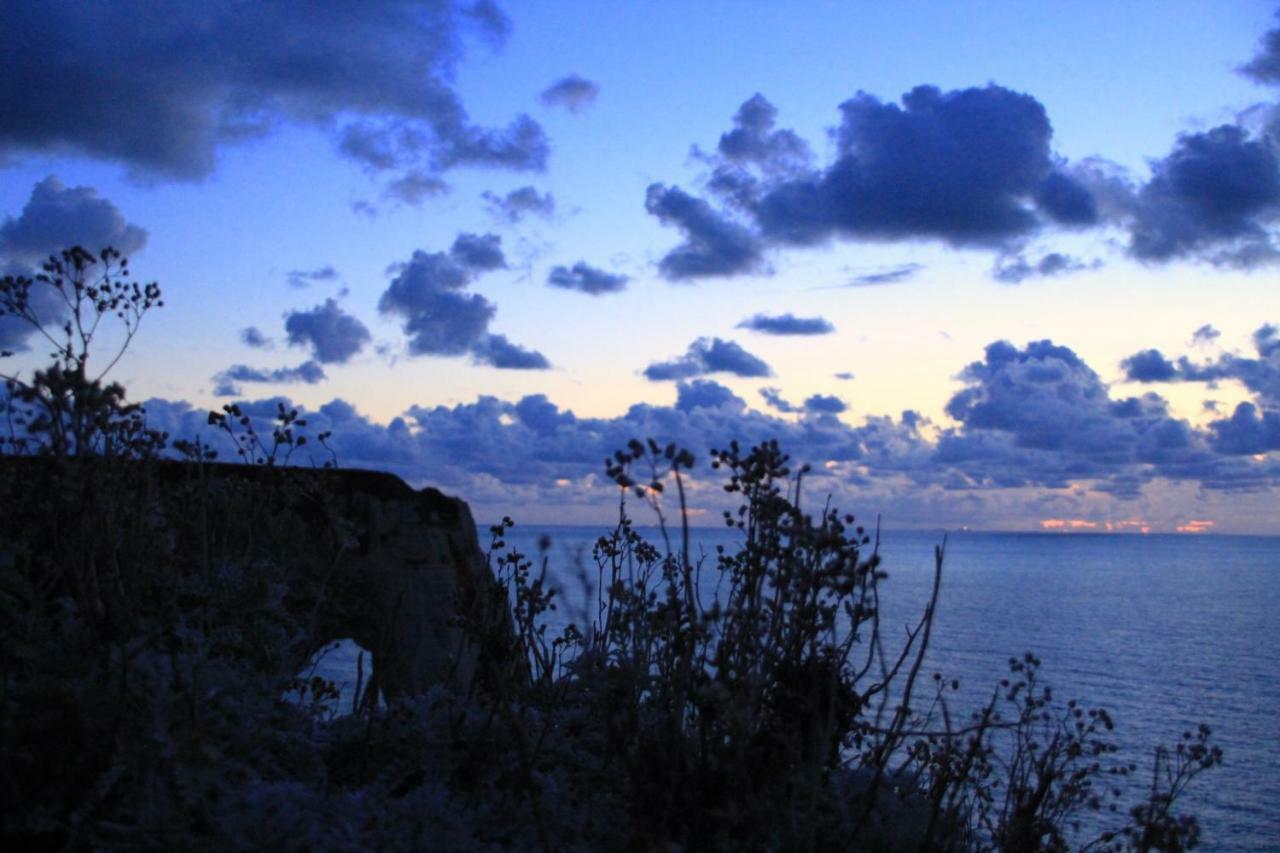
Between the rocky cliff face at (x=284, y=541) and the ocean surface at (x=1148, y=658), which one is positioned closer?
the rocky cliff face at (x=284, y=541)

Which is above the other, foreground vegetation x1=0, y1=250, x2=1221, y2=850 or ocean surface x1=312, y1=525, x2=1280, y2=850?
foreground vegetation x1=0, y1=250, x2=1221, y2=850

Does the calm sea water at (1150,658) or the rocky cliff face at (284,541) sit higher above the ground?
the rocky cliff face at (284,541)

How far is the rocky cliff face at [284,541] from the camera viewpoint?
4766mm

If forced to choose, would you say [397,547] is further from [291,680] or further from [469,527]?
[291,680]

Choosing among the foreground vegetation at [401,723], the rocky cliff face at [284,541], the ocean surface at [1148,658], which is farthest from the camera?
the ocean surface at [1148,658]

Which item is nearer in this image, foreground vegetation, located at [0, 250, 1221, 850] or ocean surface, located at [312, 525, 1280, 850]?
foreground vegetation, located at [0, 250, 1221, 850]

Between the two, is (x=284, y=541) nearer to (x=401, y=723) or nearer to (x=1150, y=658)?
(x=401, y=723)

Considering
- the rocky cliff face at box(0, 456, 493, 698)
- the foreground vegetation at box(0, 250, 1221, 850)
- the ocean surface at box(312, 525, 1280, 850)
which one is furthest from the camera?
the ocean surface at box(312, 525, 1280, 850)

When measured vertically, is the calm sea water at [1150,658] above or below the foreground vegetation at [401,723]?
below

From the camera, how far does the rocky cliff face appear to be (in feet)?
A: 15.6

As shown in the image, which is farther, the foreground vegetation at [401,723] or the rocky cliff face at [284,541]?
the rocky cliff face at [284,541]

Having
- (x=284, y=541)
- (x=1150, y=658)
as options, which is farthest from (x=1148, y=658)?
(x=284, y=541)

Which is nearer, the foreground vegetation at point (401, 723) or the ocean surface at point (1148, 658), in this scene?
the foreground vegetation at point (401, 723)

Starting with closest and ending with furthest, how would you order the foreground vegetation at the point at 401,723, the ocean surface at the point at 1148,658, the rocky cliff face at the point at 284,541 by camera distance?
the foreground vegetation at the point at 401,723, the rocky cliff face at the point at 284,541, the ocean surface at the point at 1148,658
